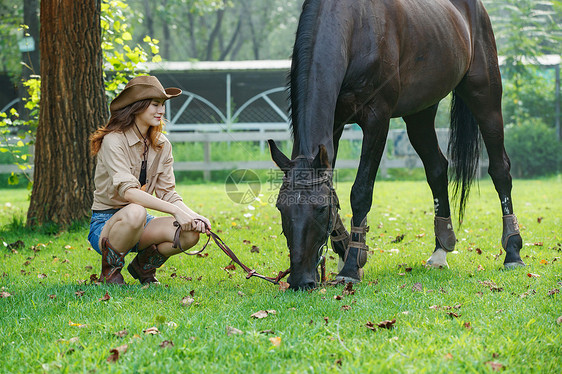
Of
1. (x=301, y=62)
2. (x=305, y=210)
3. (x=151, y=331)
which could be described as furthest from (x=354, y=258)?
(x=151, y=331)

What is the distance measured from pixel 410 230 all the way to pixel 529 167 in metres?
10.9

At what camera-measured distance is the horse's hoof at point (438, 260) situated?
491 cm

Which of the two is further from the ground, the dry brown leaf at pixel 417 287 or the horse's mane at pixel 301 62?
the horse's mane at pixel 301 62

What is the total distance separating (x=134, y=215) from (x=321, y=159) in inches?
53.1

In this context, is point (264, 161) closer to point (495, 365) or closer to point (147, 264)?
point (147, 264)

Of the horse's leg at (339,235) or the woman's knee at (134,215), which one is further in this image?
the horse's leg at (339,235)

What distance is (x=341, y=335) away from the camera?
114 inches

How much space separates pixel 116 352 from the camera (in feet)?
8.58

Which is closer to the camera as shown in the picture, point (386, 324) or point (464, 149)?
point (386, 324)

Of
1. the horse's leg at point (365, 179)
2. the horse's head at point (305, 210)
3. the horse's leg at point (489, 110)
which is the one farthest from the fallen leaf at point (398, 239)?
the horse's head at point (305, 210)

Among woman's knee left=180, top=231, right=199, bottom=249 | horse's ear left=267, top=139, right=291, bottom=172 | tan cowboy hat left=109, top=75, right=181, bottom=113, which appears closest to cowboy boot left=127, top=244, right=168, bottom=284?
woman's knee left=180, top=231, right=199, bottom=249

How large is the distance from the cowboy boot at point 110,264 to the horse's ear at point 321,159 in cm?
153

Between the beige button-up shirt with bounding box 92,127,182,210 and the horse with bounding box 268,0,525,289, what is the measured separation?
1005 mm

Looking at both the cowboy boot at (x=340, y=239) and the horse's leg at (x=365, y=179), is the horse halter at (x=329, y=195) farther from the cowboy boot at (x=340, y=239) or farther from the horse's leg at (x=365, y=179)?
the cowboy boot at (x=340, y=239)
